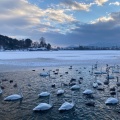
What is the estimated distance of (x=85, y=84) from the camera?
25.5 m

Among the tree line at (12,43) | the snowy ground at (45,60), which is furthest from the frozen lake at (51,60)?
the tree line at (12,43)

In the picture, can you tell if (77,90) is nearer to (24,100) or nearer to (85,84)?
(85,84)

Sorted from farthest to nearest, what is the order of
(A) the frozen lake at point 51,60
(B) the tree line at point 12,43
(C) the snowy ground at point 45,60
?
1. (B) the tree line at point 12,43
2. (A) the frozen lake at point 51,60
3. (C) the snowy ground at point 45,60

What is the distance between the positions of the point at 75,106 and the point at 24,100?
4.33 metres

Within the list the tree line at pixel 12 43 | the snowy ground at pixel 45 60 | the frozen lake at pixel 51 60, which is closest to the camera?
the snowy ground at pixel 45 60

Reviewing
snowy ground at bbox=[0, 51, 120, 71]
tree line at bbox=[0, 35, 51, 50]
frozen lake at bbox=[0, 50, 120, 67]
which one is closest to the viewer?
snowy ground at bbox=[0, 51, 120, 71]

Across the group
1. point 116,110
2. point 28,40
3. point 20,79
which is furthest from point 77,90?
point 28,40

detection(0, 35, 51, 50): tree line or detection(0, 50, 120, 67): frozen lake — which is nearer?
detection(0, 50, 120, 67): frozen lake

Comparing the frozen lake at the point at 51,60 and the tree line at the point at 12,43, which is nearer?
the frozen lake at the point at 51,60

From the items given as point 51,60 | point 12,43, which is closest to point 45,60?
point 51,60

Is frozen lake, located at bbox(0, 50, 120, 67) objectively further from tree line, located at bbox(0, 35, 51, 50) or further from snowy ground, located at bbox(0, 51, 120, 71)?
tree line, located at bbox(0, 35, 51, 50)

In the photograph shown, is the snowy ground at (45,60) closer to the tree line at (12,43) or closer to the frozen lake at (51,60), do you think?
the frozen lake at (51,60)

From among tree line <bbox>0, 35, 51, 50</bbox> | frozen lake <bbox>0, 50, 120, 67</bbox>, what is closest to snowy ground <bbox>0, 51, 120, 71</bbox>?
frozen lake <bbox>0, 50, 120, 67</bbox>

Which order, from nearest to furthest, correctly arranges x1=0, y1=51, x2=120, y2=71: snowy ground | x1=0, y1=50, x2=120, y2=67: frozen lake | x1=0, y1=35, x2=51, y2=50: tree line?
x1=0, y1=51, x2=120, y2=71: snowy ground → x1=0, y1=50, x2=120, y2=67: frozen lake → x1=0, y1=35, x2=51, y2=50: tree line
